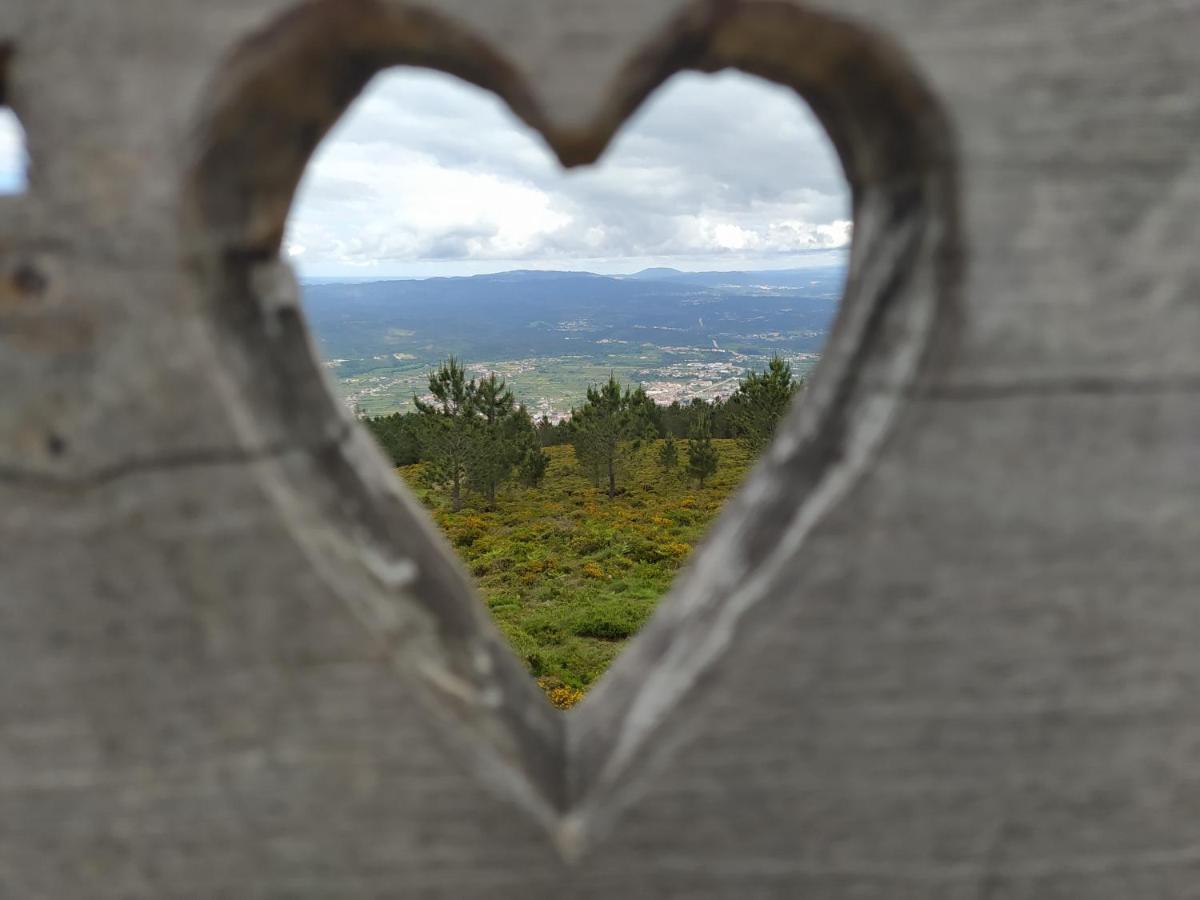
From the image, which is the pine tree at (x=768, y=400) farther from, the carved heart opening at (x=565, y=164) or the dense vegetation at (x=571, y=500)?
the carved heart opening at (x=565, y=164)

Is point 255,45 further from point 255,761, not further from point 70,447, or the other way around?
point 255,761

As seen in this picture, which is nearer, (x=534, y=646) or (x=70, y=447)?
(x=70, y=447)

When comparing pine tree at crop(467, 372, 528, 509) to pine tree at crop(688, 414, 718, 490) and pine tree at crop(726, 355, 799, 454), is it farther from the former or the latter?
pine tree at crop(726, 355, 799, 454)

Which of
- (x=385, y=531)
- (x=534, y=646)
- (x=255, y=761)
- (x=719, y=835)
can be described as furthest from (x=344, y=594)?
(x=534, y=646)

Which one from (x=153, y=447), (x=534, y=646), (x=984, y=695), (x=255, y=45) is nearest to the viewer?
(x=255, y=45)

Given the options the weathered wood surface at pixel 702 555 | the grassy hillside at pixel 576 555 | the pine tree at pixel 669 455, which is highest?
the weathered wood surface at pixel 702 555

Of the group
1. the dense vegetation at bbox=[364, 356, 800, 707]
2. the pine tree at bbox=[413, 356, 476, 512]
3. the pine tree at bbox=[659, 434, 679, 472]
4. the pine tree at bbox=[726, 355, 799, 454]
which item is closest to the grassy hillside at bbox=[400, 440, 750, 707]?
the dense vegetation at bbox=[364, 356, 800, 707]

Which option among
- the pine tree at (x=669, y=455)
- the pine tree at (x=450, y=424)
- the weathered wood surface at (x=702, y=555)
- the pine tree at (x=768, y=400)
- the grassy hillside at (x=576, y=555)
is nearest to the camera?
the weathered wood surface at (x=702, y=555)

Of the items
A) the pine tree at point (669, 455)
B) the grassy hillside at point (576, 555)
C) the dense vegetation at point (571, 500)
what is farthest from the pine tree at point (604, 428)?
the pine tree at point (669, 455)

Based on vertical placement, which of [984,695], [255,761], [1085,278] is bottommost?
[255,761]
